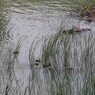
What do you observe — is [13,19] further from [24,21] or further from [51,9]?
[51,9]

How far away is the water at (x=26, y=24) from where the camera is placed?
5.22 metres

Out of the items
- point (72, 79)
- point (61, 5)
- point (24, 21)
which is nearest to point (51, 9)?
point (61, 5)

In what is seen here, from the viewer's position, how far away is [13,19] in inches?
295

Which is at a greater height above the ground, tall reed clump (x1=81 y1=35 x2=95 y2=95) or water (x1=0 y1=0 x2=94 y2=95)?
water (x1=0 y1=0 x2=94 y2=95)

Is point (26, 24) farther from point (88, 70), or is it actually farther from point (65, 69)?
point (88, 70)

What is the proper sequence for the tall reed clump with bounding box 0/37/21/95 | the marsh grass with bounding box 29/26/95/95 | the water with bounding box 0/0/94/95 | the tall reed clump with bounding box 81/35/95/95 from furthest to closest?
the water with bounding box 0/0/94/95 → the tall reed clump with bounding box 0/37/21/95 → the marsh grass with bounding box 29/26/95/95 → the tall reed clump with bounding box 81/35/95/95

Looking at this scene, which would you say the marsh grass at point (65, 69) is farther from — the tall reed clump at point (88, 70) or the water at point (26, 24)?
the water at point (26, 24)

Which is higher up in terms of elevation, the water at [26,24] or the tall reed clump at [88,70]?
the water at [26,24]

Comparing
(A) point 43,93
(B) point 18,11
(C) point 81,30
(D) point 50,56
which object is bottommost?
(A) point 43,93

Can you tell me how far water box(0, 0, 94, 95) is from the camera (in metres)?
5.22

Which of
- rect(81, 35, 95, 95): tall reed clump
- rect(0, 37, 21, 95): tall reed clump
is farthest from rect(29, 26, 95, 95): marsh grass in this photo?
rect(0, 37, 21, 95): tall reed clump

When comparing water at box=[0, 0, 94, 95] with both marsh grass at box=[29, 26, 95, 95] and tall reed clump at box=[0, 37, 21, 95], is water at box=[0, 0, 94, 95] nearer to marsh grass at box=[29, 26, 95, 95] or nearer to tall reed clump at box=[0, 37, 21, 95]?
tall reed clump at box=[0, 37, 21, 95]

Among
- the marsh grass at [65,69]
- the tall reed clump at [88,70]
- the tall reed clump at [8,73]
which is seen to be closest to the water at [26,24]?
the tall reed clump at [8,73]

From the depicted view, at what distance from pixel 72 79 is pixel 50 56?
0.66 m
